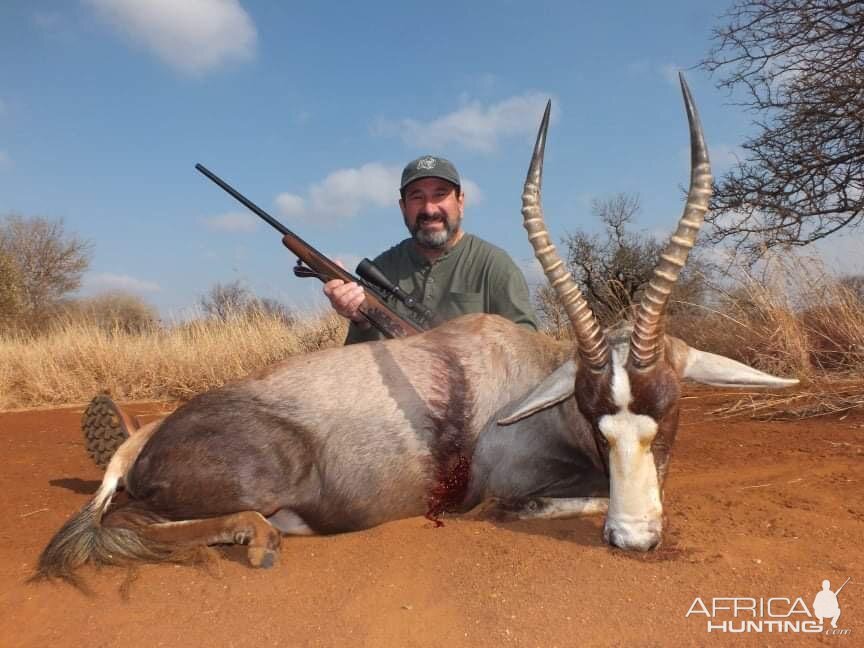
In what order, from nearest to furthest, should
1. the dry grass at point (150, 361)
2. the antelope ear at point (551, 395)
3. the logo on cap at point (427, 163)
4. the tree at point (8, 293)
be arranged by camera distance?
the antelope ear at point (551, 395)
the logo on cap at point (427, 163)
the dry grass at point (150, 361)
the tree at point (8, 293)

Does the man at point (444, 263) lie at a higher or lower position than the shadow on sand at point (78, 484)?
higher

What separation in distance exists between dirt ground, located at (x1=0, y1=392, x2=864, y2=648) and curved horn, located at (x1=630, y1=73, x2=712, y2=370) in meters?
0.90

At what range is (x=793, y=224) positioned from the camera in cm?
1016

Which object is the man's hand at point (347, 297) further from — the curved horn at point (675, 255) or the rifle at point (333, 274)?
the curved horn at point (675, 255)

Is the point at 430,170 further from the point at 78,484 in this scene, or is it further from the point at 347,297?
the point at 78,484

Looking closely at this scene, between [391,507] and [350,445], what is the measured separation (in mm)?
409

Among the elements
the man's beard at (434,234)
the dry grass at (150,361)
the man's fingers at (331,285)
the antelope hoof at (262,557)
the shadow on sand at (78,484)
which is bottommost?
the antelope hoof at (262,557)

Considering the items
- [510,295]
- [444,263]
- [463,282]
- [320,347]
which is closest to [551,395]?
[510,295]

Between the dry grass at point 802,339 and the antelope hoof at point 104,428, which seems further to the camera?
the dry grass at point 802,339

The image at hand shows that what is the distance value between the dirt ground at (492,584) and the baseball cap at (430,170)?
3.56 m

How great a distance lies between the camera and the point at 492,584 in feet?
9.12

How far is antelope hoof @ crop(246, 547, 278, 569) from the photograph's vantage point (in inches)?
124

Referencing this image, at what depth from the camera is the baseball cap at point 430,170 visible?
627cm

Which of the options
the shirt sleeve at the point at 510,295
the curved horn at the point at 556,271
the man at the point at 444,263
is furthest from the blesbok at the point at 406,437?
the man at the point at 444,263
